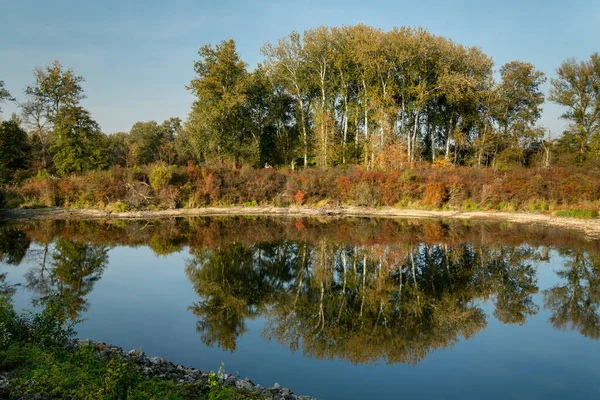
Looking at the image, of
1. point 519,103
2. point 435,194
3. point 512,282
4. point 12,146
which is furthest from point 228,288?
point 519,103

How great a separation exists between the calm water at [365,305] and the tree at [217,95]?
22415mm

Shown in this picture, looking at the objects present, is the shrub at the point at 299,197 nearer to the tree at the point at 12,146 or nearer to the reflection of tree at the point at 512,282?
the reflection of tree at the point at 512,282

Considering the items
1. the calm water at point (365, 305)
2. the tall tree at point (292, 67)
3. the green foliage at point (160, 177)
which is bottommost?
the calm water at point (365, 305)

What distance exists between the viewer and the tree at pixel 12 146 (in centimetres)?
3825

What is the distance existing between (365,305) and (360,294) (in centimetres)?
88

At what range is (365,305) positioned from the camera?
10.3m

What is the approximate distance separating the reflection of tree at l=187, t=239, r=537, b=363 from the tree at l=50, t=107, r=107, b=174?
86.0 feet

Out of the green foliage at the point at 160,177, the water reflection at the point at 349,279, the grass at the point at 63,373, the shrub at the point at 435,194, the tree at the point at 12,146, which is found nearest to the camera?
the grass at the point at 63,373

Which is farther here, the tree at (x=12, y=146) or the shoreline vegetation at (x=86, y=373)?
the tree at (x=12, y=146)

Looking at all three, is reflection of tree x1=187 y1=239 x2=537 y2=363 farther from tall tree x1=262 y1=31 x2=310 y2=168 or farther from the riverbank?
tall tree x1=262 y1=31 x2=310 y2=168

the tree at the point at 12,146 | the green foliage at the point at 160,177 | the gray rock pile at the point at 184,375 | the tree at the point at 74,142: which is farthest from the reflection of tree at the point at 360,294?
the tree at the point at 12,146

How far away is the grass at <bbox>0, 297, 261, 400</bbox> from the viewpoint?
4.92 meters

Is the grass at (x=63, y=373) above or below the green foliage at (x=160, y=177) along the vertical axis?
below

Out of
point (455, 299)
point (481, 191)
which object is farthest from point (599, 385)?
point (481, 191)
